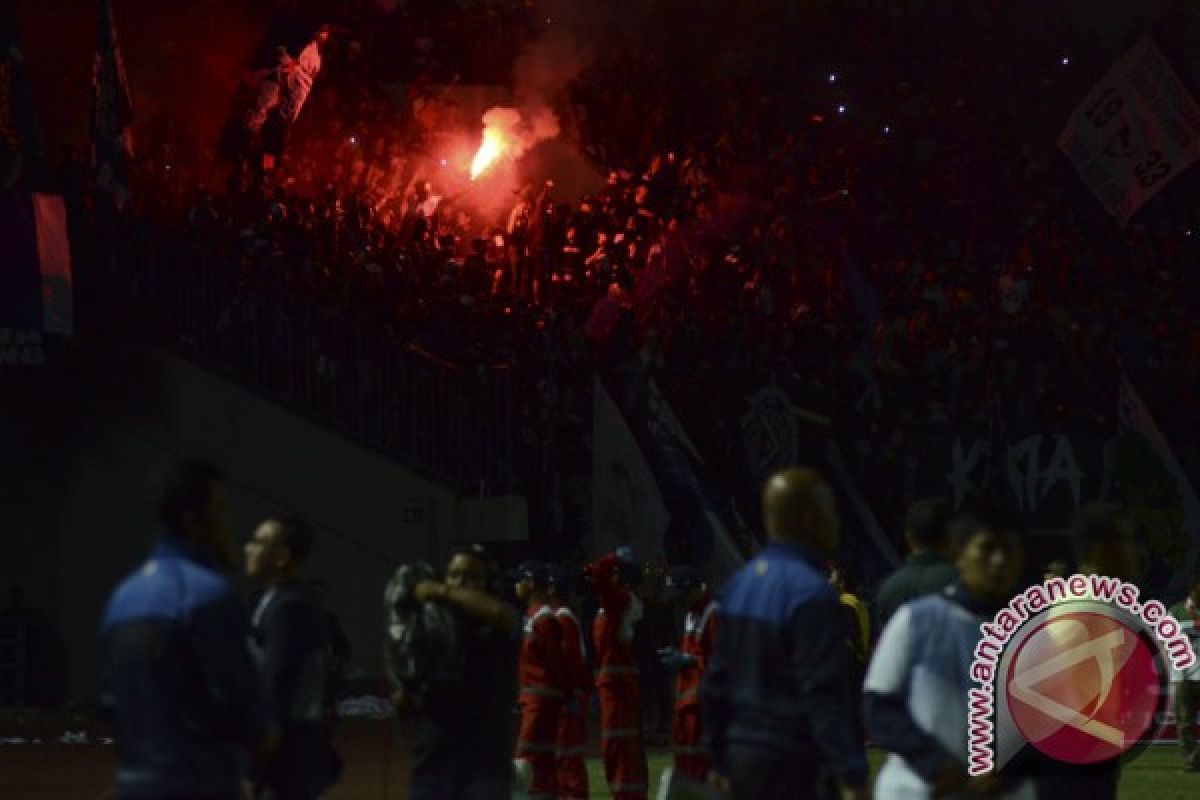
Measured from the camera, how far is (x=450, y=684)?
35.5 feet

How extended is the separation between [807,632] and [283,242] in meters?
17.4

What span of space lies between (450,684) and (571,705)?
4.57 metres

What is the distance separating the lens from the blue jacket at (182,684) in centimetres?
762

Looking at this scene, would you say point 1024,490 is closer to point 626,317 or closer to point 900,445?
point 900,445

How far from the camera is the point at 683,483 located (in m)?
23.6

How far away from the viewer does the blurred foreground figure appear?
10.8 m

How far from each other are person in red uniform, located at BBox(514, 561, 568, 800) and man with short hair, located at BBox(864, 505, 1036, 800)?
6.88 meters

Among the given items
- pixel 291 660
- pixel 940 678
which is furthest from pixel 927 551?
pixel 291 660

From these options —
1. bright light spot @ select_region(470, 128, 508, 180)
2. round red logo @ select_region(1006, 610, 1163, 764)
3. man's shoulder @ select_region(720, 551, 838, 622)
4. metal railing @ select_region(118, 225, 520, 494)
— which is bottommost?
round red logo @ select_region(1006, 610, 1163, 764)

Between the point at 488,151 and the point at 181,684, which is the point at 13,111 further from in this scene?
the point at 181,684

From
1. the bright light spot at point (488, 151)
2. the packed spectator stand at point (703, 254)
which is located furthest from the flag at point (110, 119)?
the bright light spot at point (488, 151)

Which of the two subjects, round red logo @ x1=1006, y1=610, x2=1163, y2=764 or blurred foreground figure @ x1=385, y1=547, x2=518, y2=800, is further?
blurred foreground figure @ x1=385, y1=547, x2=518, y2=800

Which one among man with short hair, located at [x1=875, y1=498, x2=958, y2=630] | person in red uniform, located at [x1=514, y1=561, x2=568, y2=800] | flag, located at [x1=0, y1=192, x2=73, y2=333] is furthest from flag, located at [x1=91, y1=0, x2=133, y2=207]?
man with short hair, located at [x1=875, y1=498, x2=958, y2=630]

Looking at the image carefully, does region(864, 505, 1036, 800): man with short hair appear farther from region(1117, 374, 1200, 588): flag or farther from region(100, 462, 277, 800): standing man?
region(1117, 374, 1200, 588): flag
